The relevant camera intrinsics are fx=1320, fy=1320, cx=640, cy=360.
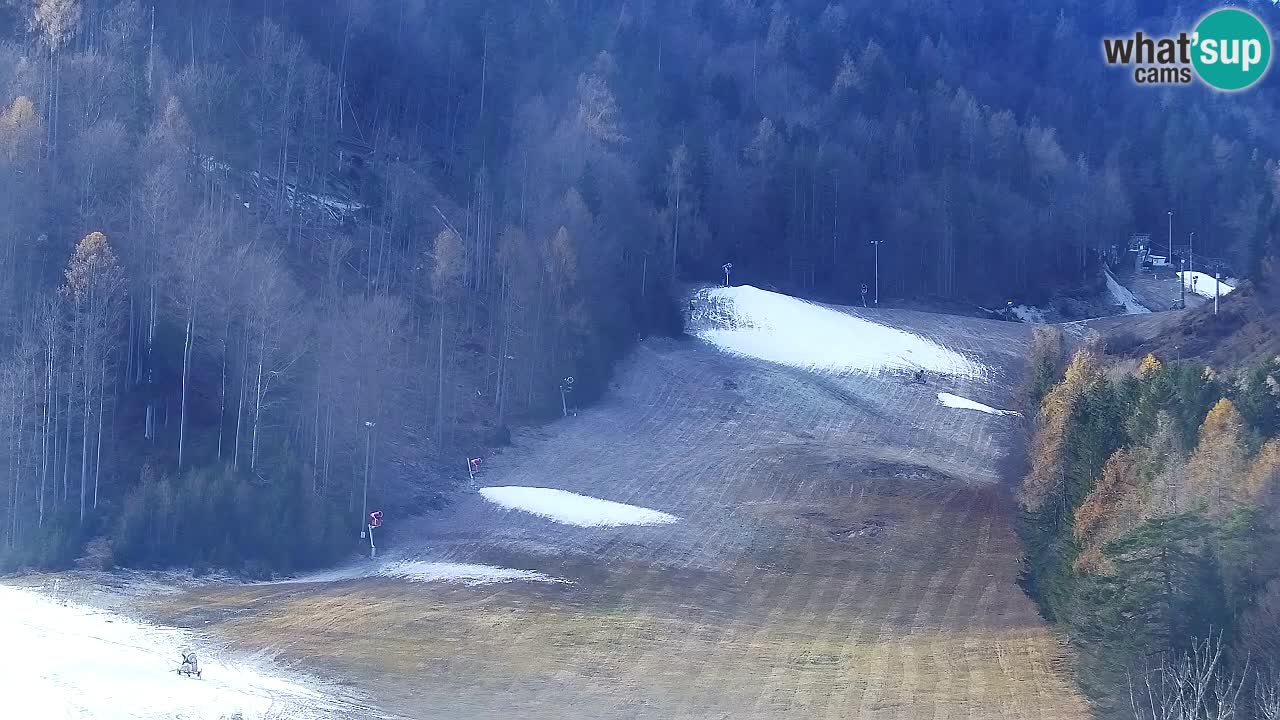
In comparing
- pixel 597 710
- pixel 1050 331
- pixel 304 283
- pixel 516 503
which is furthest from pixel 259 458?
pixel 1050 331

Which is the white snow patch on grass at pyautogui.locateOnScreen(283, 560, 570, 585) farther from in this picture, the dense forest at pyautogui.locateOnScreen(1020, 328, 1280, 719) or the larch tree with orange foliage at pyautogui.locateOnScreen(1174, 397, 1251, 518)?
the larch tree with orange foliage at pyautogui.locateOnScreen(1174, 397, 1251, 518)

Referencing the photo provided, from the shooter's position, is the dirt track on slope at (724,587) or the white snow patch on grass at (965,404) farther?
the white snow patch on grass at (965,404)

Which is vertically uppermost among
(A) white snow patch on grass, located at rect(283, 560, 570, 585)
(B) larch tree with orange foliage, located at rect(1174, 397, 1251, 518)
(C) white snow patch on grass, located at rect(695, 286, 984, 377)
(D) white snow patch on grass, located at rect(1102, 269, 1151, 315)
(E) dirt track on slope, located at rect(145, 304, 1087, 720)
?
(D) white snow patch on grass, located at rect(1102, 269, 1151, 315)

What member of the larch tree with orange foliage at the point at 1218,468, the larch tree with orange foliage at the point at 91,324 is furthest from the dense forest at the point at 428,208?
the larch tree with orange foliage at the point at 1218,468

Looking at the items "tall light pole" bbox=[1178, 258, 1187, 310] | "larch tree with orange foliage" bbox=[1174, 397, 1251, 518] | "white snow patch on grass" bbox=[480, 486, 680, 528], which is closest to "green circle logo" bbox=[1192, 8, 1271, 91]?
"larch tree with orange foliage" bbox=[1174, 397, 1251, 518]

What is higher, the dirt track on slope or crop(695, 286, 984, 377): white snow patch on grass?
crop(695, 286, 984, 377): white snow patch on grass

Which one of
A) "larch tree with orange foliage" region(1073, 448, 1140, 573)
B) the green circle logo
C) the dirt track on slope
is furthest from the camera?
the green circle logo

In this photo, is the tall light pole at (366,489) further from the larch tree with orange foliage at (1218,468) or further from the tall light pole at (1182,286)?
the tall light pole at (1182,286)

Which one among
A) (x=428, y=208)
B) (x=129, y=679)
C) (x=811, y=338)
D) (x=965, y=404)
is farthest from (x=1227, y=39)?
(x=428, y=208)
